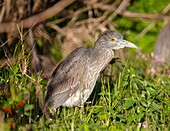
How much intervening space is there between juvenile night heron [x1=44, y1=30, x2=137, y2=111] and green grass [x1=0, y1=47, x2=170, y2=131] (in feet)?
0.46

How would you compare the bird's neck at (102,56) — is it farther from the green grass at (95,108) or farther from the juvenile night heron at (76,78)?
the green grass at (95,108)

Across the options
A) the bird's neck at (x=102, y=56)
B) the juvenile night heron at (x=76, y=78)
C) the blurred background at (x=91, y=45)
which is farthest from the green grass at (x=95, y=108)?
the bird's neck at (x=102, y=56)

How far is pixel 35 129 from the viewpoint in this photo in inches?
213

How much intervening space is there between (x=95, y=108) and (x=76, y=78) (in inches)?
20.9

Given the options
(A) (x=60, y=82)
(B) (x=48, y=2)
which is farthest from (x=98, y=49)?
(B) (x=48, y=2)

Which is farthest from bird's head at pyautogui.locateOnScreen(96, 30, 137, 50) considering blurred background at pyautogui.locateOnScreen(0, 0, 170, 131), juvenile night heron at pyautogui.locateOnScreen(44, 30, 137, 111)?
blurred background at pyautogui.locateOnScreen(0, 0, 170, 131)

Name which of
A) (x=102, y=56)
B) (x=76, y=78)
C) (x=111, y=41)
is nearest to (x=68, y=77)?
(x=76, y=78)

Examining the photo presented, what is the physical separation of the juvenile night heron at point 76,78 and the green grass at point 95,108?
141 mm

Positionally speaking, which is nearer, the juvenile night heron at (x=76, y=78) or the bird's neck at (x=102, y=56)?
the juvenile night heron at (x=76, y=78)

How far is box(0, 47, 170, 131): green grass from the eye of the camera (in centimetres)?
545

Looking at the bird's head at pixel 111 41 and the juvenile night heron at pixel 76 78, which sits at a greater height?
the bird's head at pixel 111 41

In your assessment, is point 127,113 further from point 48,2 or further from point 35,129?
point 48,2

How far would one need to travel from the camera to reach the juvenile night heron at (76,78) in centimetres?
664

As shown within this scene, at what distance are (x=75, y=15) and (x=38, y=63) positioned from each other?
1.28 meters
